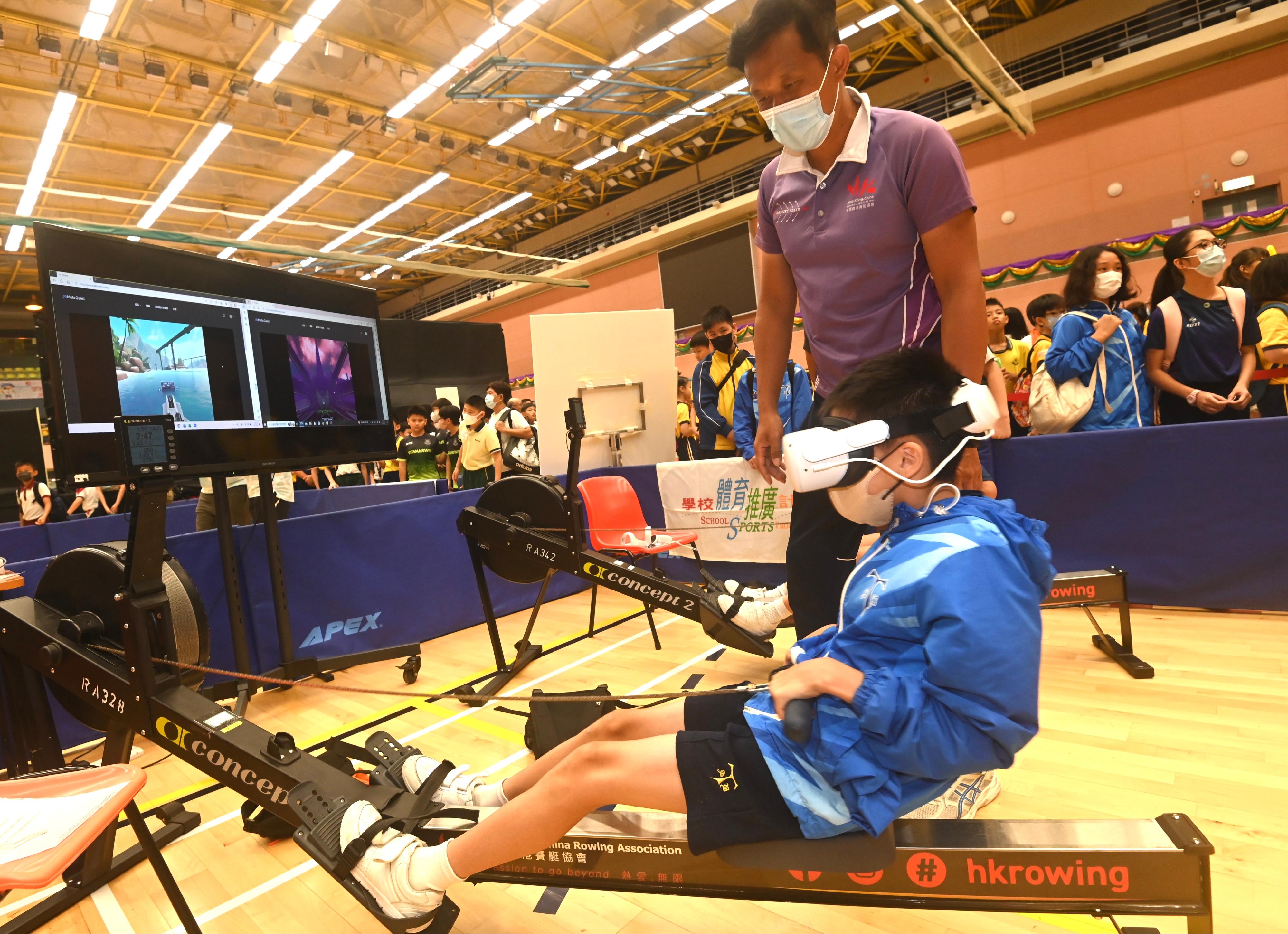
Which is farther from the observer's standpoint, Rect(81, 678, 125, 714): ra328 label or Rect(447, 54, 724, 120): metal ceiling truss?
Rect(447, 54, 724, 120): metal ceiling truss

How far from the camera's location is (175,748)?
1.73 meters

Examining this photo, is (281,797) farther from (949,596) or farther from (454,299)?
(454,299)

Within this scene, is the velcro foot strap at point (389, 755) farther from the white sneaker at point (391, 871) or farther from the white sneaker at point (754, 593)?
the white sneaker at point (754, 593)

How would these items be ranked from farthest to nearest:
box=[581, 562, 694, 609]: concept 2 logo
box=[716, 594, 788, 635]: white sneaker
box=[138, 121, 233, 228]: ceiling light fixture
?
box=[138, 121, 233, 228]: ceiling light fixture < box=[581, 562, 694, 609]: concept 2 logo < box=[716, 594, 788, 635]: white sneaker

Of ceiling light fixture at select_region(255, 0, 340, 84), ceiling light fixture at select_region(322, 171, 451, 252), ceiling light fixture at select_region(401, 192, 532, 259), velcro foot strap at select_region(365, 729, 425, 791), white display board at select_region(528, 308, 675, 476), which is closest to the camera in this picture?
velcro foot strap at select_region(365, 729, 425, 791)

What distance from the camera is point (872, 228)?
1516 mm

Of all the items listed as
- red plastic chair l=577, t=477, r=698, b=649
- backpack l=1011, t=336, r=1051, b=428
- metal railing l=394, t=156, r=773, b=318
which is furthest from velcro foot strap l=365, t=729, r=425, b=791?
metal railing l=394, t=156, r=773, b=318

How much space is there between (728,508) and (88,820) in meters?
3.52

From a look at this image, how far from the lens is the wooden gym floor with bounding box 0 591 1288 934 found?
4.92 ft

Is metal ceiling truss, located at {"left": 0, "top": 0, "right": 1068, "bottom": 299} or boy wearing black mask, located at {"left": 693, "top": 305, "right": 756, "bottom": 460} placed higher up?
metal ceiling truss, located at {"left": 0, "top": 0, "right": 1068, "bottom": 299}

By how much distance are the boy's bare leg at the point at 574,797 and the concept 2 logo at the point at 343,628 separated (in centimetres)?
258

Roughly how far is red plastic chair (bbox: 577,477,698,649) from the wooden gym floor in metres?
0.56

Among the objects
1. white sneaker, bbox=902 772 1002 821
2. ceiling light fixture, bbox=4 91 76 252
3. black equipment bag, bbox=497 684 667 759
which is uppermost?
ceiling light fixture, bbox=4 91 76 252

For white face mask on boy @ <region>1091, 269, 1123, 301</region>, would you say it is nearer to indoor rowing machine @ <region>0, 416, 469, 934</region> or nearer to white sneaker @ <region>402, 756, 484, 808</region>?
white sneaker @ <region>402, 756, 484, 808</region>
